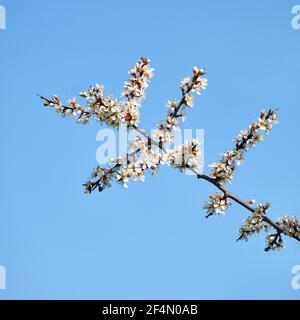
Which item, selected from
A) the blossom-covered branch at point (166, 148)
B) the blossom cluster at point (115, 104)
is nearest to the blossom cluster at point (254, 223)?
the blossom-covered branch at point (166, 148)

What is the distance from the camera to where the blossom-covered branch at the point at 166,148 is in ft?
23.7

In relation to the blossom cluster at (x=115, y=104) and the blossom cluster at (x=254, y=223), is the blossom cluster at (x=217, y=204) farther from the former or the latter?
the blossom cluster at (x=115, y=104)

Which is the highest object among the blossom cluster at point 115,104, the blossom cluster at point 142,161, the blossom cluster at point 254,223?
the blossom cluster at point 115,104

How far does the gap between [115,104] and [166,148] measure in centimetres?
133

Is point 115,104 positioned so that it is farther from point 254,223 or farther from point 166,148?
point 254,223

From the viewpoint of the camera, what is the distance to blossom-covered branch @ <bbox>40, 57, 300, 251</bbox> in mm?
7238

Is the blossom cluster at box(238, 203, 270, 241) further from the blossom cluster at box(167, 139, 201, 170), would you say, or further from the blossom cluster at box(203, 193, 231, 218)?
the blossom cluster at box(167, 139, 201, 170)

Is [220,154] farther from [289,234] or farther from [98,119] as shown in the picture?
[98,119]

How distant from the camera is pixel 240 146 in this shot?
7.84m

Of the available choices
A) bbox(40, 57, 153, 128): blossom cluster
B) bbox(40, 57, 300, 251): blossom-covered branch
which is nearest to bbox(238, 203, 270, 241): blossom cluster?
bbox(40, 57, 300, 251): blossom-covered branch

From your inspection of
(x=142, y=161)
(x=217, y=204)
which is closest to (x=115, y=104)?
(x=142, y=161)

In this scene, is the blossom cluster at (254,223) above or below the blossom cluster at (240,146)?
below
